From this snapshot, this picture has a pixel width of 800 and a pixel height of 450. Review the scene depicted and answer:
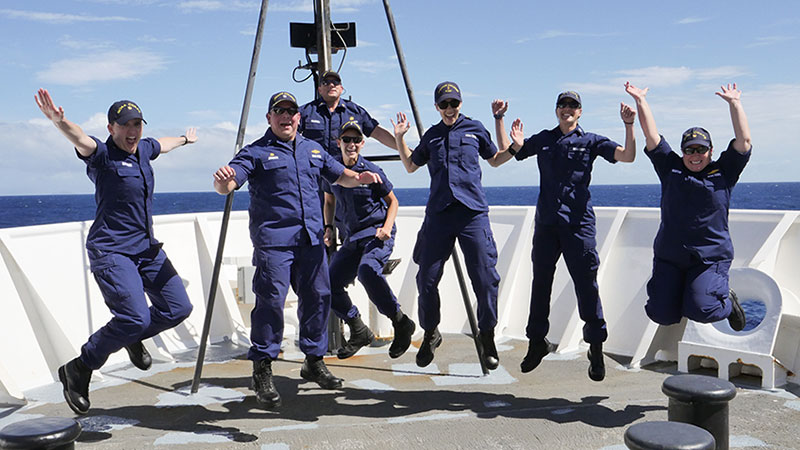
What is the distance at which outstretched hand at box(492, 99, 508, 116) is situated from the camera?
207 inches

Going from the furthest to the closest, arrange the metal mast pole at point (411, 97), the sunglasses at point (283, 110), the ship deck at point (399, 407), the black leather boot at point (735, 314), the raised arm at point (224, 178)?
the metal mast pole at point (411, 97) < the black leather boot at point (735, 314) < the sunglasses at point (283, 110) < the raised arm at point (224, 178) < the ship deck at point (399, 407)

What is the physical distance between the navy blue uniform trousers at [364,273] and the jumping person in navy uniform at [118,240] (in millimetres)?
1453

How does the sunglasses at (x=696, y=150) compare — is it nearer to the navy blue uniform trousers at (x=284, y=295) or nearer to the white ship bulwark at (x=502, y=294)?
the white ship bulwark at (x=502, y=294)

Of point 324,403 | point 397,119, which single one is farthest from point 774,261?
point 324,403

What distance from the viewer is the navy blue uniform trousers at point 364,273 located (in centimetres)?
593

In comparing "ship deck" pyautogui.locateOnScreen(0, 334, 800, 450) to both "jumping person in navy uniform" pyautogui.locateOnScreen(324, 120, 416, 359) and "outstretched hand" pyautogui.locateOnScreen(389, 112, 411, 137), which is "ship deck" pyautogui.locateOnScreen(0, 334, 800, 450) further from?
"outstretched hand" pyautogui.locateOnScreen(389, 112, 411, 137)

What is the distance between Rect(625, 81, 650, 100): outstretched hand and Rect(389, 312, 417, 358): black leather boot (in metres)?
2.37

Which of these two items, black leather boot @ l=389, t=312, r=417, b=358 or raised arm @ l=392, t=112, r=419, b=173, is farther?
black leather boot @ l=389, t=312, r=417, b=358

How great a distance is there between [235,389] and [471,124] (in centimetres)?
270

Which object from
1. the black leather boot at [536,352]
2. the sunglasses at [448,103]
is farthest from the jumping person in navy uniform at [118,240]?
the black leather boot at [536,352]

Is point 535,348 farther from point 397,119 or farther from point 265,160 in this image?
point 265,160

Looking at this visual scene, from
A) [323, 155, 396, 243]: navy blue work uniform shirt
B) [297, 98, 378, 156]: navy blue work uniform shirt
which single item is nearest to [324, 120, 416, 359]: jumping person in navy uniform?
[323, 155, 396, 243]: navy blue work uniform shirt

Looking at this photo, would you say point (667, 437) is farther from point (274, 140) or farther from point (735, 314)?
point (274, 140)

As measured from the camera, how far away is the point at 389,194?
5.91m
